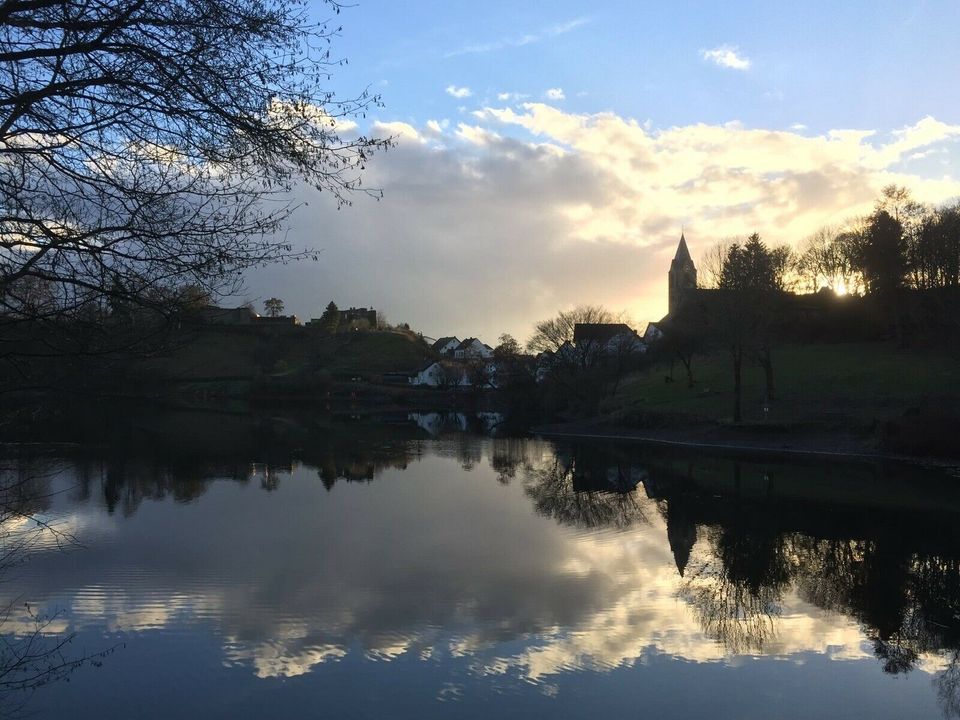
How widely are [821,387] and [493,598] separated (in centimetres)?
3845

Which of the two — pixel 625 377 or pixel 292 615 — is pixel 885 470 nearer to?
pixel 292 615

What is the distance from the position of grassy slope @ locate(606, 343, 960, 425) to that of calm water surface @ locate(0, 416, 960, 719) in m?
13.5

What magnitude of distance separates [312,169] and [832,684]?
9.12m

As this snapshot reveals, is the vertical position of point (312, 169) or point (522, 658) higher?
point (312, 169)

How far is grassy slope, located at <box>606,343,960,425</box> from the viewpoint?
4044 cm

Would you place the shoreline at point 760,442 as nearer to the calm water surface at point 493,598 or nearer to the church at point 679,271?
the calm water surface at point 493,598

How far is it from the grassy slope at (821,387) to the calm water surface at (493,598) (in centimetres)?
1350

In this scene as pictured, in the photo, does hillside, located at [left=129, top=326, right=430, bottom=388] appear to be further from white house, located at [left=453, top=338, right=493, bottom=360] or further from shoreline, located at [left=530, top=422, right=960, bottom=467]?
shoreline, located at [left=530, top=422, right=960, bottom=467]

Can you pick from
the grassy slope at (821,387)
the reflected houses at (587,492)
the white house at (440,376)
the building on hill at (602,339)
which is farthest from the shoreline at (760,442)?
the white house at (440,376)

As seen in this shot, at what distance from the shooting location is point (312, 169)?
565 cm

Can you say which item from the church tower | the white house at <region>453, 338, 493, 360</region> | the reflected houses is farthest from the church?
the reflected houses

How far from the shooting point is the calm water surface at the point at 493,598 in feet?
30.5

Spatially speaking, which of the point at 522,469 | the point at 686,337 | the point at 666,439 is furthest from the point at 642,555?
the point at 686,337

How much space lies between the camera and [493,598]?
1358cm
